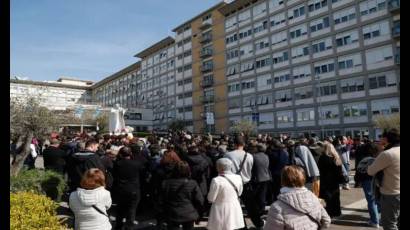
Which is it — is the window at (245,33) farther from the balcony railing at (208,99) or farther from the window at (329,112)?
the window at (329,112)

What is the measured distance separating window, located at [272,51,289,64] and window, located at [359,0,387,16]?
39.4 feet

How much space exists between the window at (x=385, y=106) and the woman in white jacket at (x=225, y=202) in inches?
1635

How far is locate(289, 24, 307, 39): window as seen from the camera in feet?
170

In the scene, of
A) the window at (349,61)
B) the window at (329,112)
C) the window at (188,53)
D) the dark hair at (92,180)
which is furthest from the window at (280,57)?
the dark hair at (92,180)

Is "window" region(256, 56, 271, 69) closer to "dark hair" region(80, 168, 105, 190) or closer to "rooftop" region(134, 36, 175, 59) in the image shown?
"rooftop" region(134, 36, 175, 59)

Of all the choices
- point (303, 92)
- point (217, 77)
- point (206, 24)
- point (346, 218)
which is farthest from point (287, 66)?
point (346, 218)

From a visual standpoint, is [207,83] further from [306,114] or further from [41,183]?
[41,183]

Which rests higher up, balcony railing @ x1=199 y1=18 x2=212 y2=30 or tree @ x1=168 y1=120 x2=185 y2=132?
balcony railing @ x1=199 y1=18 x2=212 y2=30

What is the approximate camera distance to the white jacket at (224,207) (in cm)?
579

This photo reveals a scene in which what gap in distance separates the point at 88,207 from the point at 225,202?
6.87 feet

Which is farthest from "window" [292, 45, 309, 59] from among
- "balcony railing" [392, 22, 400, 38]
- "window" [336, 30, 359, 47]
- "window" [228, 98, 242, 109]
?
"window" [228, 98, 242, 109]

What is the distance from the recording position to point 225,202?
230 inches

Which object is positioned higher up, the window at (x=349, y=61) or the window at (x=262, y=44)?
the window at (x=262, y=44)

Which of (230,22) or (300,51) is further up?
(230,22)
